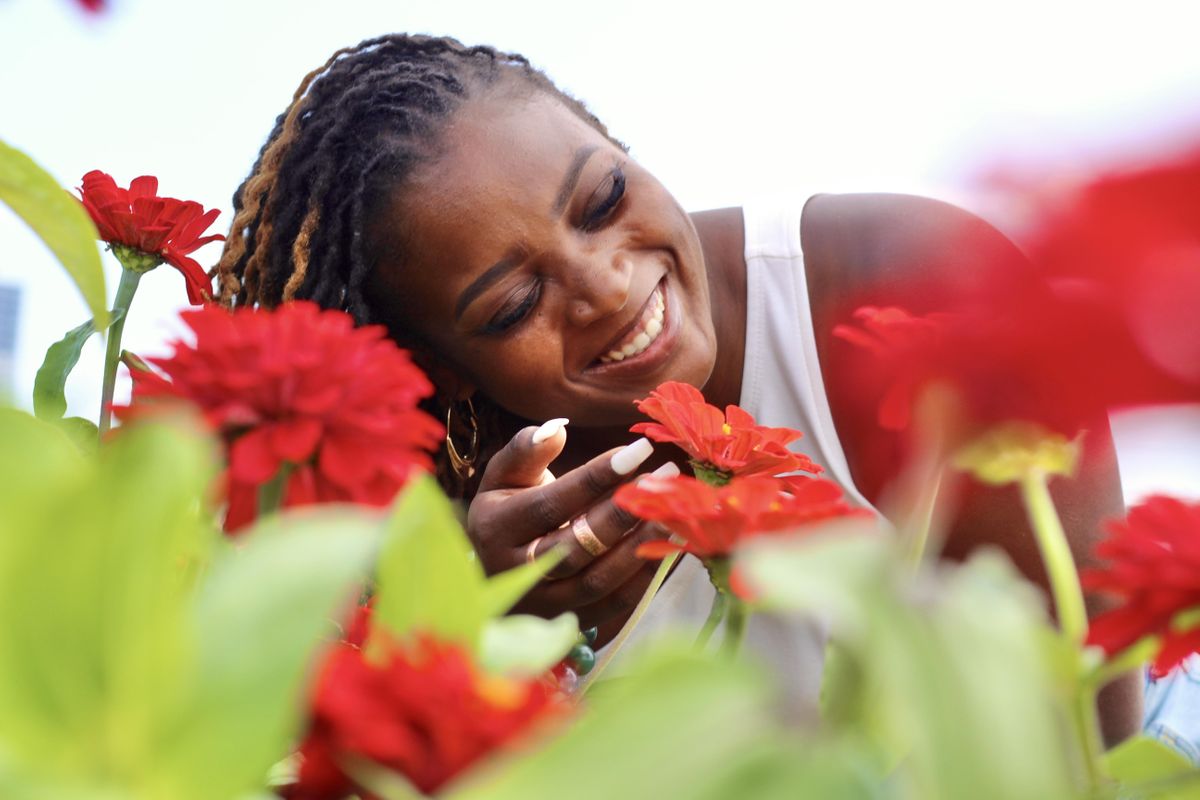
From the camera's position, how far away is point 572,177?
67 cm

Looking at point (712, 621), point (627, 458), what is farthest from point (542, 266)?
point (712, 621)

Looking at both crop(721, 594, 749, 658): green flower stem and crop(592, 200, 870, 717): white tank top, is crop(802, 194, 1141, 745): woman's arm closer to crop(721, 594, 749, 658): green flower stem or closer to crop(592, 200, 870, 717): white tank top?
crop(592, 200, 870, 717): white tank top

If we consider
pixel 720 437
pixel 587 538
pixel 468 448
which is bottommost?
pixel 468 448

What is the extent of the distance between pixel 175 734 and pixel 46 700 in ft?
0.05

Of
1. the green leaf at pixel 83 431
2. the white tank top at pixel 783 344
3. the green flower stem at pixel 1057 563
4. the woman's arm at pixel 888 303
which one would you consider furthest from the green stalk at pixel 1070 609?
the white tank top at pixel 783 344

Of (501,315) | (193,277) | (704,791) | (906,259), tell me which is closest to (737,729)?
(704,791)

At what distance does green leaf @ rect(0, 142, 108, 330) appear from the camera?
19 centimetres

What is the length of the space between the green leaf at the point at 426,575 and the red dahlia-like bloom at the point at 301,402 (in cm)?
3

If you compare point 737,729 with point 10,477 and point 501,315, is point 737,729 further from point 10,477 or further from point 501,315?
point 501,315

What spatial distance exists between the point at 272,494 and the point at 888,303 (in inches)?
15.1

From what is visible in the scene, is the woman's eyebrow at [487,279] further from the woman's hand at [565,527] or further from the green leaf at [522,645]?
the green leaf at [522,645]

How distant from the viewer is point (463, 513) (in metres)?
0.73

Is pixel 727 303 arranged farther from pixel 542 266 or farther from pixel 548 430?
pixel 548 430

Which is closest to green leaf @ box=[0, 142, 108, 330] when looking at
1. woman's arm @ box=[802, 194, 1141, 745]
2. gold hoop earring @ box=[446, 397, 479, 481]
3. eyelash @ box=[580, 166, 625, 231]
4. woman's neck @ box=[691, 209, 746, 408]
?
woman's arm @ box=[802, 194, 1141, 745]
